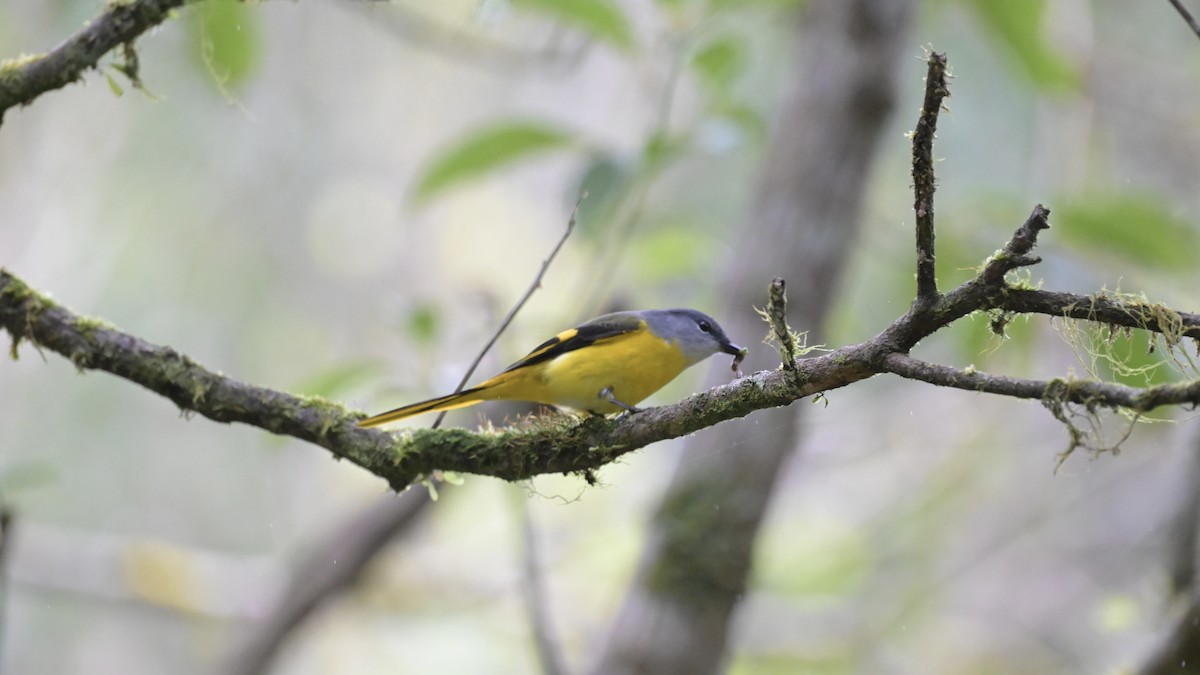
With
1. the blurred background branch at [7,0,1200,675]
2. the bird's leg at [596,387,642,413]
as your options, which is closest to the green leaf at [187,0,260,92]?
the blurred background branch at [7,0,1200,675]

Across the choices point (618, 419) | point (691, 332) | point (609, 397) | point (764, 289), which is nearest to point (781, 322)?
point (618, 419)

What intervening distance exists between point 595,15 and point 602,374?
5.39 ft

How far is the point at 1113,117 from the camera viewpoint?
7.93 meters

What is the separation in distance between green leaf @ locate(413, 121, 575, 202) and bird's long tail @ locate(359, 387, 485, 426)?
134 centimetres

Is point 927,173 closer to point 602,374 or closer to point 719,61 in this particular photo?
point 602,374

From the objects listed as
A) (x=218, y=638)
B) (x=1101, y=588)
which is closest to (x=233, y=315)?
(x=218, y=638)

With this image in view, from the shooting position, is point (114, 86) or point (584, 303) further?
point (584, 303)

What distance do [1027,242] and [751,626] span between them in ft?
18.7

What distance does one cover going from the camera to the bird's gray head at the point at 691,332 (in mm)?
2918

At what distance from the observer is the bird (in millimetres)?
2697

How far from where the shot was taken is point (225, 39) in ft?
9.40

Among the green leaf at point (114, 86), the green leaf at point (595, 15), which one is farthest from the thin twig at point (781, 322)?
the green leaf at point (595, 15)

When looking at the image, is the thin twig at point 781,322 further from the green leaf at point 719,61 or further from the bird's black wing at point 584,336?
the green leaf at point 719,61

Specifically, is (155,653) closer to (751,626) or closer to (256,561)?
(256,561)
